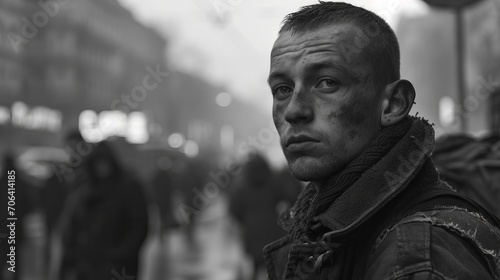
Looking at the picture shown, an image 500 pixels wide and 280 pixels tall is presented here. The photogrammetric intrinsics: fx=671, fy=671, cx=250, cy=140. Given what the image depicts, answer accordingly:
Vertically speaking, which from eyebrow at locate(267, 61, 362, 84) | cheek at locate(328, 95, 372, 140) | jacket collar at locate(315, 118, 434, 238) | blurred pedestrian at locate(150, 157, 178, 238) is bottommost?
blurred pedestrian at locate(150, 157, 178, 238)

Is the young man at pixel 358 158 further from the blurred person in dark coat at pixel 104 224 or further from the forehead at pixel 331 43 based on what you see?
the blurred person in dark coat at pixel 104 224

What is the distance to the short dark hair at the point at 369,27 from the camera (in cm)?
172

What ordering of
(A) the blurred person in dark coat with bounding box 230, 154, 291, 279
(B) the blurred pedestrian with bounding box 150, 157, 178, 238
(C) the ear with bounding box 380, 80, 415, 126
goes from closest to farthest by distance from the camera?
(C) the ear with bounding box 380, 80, 415, 126, (A) the blurred person in dark coat with bounding box 230, 154, 291, 279, (B) the blurred pedestrian with bounding box 150, 157, 178, 238

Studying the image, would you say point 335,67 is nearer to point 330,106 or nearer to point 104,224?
point 330,106

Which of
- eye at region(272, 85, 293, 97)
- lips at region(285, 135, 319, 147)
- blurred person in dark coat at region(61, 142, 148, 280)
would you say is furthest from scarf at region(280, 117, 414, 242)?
blurred person in dark coat at region(61, 142, 148, 280)

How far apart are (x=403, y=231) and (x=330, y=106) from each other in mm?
428

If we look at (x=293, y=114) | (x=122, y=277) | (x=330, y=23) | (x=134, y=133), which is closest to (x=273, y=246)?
(x=293, y=114)

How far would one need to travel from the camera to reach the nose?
1.72 m

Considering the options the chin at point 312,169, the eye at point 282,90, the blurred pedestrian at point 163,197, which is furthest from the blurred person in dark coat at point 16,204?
the blurred pedestrian at point 163,197

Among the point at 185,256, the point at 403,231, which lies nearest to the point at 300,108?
the point at 403,231

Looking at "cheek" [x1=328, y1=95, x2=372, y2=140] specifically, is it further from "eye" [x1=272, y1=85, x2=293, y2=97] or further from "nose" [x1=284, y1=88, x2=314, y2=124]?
"eye" [x1=272, y1=85, x2=293, y2=97]

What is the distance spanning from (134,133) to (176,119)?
14.2 m

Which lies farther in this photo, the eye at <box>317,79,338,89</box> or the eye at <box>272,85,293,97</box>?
the eye at <box>272,85,293,97</box>

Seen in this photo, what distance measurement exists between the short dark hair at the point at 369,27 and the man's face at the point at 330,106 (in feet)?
0.08
